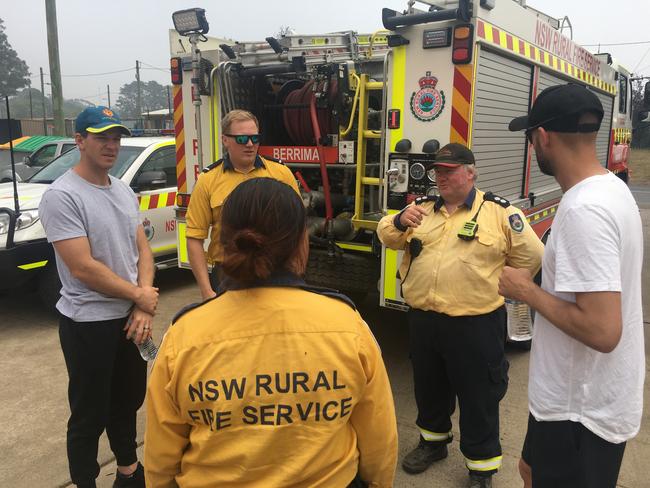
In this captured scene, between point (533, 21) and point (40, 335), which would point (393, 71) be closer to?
point (533, 21)

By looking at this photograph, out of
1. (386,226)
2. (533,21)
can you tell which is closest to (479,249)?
(386,226)

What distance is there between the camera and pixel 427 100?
338 centimetres

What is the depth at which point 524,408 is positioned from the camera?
→ 361 centimetres

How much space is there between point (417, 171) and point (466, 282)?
3.47ft

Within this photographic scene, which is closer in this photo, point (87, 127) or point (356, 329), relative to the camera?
point (356, 329)

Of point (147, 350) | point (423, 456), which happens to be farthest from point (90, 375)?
point (423, 456)

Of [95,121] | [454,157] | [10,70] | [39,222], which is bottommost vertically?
[39,222]

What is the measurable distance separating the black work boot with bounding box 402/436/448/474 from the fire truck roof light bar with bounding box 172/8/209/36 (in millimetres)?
3237

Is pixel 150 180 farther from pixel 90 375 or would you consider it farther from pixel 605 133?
pixel 605 133

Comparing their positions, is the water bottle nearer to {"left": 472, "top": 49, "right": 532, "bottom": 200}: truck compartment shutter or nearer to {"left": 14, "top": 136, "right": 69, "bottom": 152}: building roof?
{"left": 472, "top": 49, "right": 532, "bottom": 200}: truck compartment shutter

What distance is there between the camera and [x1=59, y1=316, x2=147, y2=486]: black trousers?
2391mm

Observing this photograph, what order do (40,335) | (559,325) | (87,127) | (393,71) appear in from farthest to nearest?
1. (40,335)
2. (393,71)
3. (87,127)
4. (559,325)

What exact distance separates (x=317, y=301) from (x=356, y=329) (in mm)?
120

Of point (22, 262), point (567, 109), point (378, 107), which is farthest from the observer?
point (22, 262)
